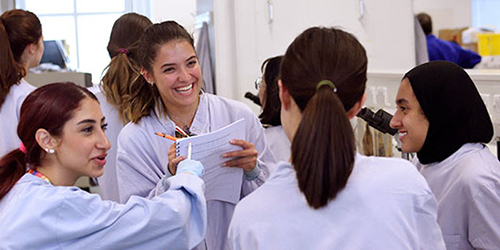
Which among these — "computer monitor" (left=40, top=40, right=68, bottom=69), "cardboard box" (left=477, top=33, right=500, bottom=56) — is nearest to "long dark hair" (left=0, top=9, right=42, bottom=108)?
"computer monitor" (left=40, top=40, right=68, bottom=69)

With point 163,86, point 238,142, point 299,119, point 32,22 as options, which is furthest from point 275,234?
point 32,22

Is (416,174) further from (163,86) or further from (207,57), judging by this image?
(207,57)

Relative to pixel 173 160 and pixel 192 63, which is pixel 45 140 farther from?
pixel 192 63

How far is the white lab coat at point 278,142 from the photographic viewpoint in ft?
7.94

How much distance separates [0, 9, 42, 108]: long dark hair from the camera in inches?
104

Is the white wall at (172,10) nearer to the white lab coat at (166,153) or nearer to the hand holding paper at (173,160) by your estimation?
the white lab coat at (166,153)

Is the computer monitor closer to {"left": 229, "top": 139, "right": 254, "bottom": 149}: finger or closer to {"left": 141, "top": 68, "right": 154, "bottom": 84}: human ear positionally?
{"left": 141, "top": 68, "right": 154, "bottom": 84}: human ear

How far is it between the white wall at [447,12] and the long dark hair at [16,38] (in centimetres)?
442

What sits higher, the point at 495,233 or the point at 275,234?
the point at 275,234

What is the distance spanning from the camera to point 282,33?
424 cm

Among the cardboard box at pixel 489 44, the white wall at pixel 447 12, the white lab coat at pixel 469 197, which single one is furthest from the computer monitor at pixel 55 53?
the white lab coat at pixel 469 197

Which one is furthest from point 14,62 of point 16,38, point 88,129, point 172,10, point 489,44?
point 489,44

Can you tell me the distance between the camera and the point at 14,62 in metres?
2.68

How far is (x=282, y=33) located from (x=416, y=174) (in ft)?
9.89
